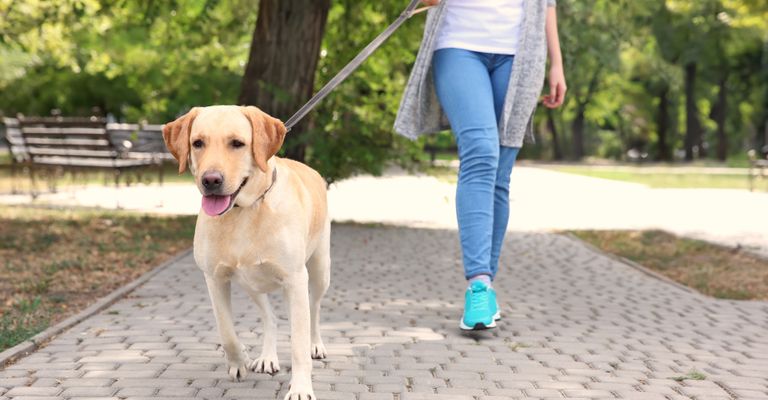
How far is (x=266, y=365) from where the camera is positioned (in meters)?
4.54

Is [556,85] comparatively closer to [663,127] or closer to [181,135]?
[181,135]

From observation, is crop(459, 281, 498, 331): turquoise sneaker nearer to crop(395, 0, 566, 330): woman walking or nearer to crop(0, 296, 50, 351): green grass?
crop(395, 0, 566, 330): woman walking

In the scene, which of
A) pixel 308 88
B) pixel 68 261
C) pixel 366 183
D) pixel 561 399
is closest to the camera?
pixel 561 399

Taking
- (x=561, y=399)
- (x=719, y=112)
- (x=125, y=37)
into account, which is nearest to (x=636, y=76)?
(x=719, y=112)

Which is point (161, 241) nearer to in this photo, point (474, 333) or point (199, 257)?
point (474, 333)

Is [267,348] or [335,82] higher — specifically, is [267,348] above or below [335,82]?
below

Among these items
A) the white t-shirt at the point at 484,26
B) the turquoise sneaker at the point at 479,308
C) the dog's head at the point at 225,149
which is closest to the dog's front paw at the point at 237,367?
the dog's head at the point at 225,149

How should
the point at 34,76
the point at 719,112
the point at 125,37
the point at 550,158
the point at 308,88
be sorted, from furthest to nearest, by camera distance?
the point at 550,158, the point at 719,112, the point at 34,76, the point at 125,37, the point at 308,88

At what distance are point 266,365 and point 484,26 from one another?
2267 mm

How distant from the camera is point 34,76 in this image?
36562mm

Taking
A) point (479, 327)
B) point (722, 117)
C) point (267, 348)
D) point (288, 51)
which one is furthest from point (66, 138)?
point (722, 117)

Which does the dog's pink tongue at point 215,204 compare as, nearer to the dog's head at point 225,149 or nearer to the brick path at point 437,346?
the dog's head at point 225,149

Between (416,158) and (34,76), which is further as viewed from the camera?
(34,76)

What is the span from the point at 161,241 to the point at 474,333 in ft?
19.5
